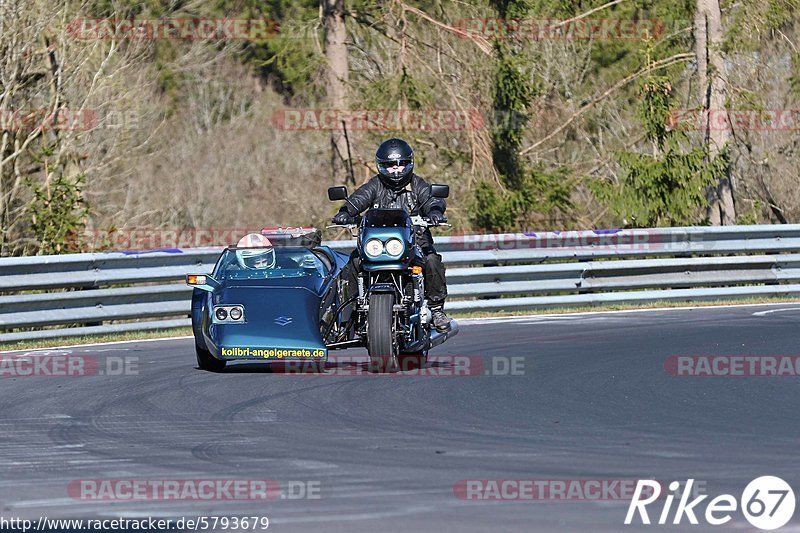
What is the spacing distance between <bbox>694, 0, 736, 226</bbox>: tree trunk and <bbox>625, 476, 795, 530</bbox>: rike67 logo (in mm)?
18357

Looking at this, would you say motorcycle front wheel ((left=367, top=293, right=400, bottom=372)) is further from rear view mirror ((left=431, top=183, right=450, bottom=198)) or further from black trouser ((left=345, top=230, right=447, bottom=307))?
rear view mirror ((left=431, top=183, right=450, bottom=198))

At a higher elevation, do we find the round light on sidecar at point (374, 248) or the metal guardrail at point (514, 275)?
the round light on sidecar at point (374, 248)

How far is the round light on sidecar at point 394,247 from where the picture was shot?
1139cm

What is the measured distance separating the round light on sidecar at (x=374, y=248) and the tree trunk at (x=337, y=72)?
16.1m

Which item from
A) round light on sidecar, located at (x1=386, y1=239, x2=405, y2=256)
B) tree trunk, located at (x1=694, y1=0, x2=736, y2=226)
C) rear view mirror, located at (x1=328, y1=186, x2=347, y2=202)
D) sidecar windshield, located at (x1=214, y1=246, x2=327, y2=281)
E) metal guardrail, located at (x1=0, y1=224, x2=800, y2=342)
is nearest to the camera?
round light on sidecar, located at (x1=386, y1=239, x2=405, y2=256)

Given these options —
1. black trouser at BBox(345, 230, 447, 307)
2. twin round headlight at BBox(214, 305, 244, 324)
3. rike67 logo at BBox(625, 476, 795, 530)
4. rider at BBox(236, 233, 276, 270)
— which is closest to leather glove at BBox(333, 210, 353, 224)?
black trouser at BBox(345, 230, 447, 307)

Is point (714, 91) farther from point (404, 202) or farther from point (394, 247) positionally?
point (394, 247)

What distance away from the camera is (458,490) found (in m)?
6.84

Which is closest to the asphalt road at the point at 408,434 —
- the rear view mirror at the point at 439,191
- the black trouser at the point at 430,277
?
the black trouser at the point at 430,277

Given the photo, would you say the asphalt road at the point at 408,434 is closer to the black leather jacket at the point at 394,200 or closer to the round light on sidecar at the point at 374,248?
the round light on sidecar at the point at 374,248

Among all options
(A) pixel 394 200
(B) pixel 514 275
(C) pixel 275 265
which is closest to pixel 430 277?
(A) pixel 394 200

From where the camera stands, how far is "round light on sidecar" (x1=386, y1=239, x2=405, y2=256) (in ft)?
37.4

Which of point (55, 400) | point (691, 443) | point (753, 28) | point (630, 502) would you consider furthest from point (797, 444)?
point (753, 28)

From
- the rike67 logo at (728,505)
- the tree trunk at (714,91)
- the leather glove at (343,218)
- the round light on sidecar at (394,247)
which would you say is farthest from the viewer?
the tree trunk at (714,91)
